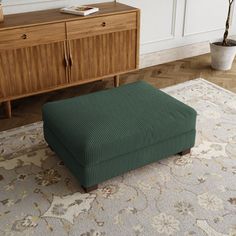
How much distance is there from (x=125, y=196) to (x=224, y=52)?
2.11m

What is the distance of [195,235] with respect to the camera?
174 cm

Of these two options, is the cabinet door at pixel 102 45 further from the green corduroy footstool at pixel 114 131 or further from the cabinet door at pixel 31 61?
the green corduroy footstool at pixel 114 131

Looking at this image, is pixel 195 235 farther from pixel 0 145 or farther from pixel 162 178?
pixel 0 145

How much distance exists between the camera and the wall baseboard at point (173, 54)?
3.71 m

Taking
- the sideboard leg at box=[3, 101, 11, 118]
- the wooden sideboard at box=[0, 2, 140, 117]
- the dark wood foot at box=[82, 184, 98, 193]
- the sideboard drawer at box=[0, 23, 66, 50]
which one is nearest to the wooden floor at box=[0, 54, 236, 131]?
the sideboard leg at box=[3, 101, 11, 118]

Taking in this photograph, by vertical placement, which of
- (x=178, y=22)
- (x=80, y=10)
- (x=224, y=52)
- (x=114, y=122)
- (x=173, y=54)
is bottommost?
(x=173, y=54)

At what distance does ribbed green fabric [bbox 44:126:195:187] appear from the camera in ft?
6.39

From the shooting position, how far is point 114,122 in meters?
2.00

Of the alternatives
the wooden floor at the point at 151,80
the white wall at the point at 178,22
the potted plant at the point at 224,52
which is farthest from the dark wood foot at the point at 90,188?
the potted plant at the point at 224,52

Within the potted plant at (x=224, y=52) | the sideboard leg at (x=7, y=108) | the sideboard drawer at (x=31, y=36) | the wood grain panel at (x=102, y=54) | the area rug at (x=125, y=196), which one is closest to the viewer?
the area rug at (x=125, y=196)

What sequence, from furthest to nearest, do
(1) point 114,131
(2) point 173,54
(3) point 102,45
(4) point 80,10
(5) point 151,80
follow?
(2) point 173,54 → (5) point 151,80 → (3) point 102,45 → (4) point 80,10 → (1) point 114,131

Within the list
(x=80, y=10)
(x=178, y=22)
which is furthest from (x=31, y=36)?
(x=178, y=22)

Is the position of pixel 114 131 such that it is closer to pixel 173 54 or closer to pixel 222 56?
pixel 222 56

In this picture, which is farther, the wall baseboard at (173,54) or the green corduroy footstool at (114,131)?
the wall baseboard at (173,54)
